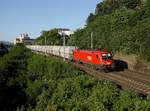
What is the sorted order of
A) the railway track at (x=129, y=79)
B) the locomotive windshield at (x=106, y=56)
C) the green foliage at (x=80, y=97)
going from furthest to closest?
the locomotive windshield at (x=106, y=56)
the railway track at (x=129, y=79)
the green foliage at (x=80, y=97)

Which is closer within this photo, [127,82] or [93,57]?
[127,82]

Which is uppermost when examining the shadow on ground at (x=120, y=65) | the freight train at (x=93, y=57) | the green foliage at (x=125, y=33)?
the green foliage at (x=125, y=33)

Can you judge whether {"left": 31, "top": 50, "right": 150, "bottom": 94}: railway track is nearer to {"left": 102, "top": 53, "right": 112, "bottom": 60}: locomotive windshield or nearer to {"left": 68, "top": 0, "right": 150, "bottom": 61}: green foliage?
{"left": 102, "top": 53, "right": 112, "bottom": 60}: locomotive windshield

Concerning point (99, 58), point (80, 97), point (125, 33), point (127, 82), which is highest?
point (125, 33)

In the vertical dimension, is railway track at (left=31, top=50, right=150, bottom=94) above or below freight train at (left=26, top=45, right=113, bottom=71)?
below

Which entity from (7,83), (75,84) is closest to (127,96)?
(75,84)

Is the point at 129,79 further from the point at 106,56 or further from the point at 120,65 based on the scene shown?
the point at 120,65

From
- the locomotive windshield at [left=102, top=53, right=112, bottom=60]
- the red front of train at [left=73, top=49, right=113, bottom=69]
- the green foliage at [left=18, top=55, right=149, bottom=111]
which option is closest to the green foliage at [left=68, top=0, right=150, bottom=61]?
the locomotive windshield at [left=102, top=53, right=112, bottom=60]

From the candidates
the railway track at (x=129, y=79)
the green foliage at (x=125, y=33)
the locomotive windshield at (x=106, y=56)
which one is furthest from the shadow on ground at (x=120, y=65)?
the locomotive windshield at (x=106, y=56)

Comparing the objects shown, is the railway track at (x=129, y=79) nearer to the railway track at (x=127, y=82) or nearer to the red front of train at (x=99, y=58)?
the railway track at (x=127, y=82)

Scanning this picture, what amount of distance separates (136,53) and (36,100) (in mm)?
23869

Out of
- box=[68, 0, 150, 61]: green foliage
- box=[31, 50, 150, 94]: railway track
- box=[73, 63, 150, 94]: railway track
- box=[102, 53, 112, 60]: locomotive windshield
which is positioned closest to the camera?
box=[73, 63, 150, 94]: railway track

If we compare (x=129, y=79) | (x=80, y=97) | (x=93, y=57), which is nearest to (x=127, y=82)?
(x=129, y=79)

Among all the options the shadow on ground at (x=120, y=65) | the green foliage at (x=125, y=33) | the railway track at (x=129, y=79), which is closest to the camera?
the railway track at (x=129, y=79)
